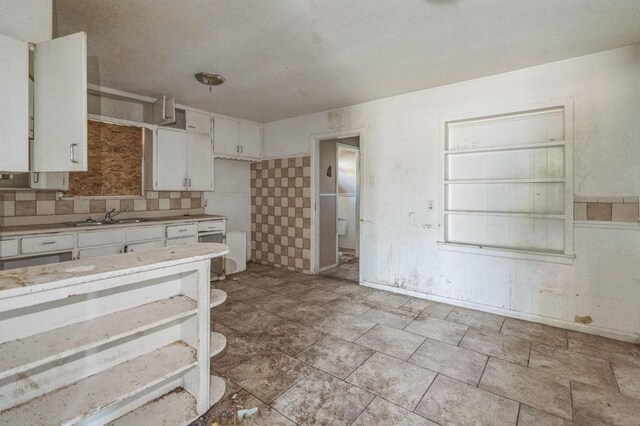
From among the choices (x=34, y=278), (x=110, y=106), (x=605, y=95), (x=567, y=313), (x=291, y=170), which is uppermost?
(x=110, y=106)

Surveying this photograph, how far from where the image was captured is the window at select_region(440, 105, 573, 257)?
2.96 metres

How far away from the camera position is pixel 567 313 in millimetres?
2877

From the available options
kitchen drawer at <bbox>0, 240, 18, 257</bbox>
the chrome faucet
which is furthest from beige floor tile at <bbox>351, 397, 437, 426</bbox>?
the chrome faucet

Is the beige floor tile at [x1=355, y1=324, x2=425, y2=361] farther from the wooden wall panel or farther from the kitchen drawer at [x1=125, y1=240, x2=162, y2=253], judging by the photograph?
the wooden wall panel

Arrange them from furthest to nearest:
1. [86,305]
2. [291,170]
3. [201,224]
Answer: [291,170] → [201,224] → [86,305]

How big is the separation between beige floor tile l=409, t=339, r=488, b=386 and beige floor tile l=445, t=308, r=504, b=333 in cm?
58

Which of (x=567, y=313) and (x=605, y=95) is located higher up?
(x=605, y=95)

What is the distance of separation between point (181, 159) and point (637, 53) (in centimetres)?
498

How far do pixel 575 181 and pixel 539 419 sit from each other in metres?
2.14

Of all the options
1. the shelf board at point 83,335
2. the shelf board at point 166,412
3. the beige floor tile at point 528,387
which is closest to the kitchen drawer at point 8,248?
the shelf board at point 83,335

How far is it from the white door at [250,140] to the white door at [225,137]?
0.10m

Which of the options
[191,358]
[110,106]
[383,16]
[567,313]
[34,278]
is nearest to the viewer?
[34,278]

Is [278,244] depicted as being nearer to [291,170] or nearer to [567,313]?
[291,170]

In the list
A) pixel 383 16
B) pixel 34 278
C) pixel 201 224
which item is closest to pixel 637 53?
pixel 383 16
